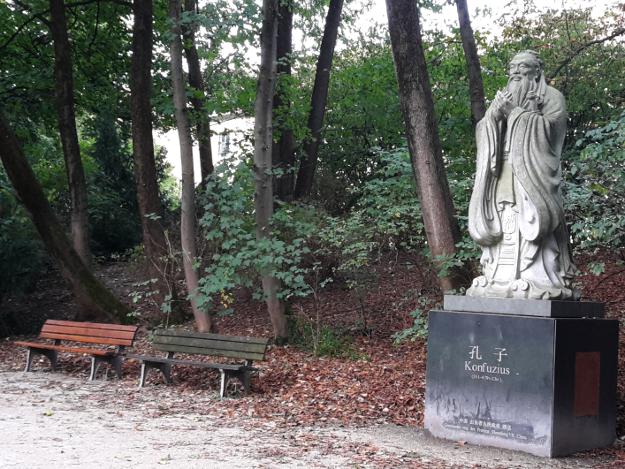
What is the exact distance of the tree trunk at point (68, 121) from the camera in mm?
15367

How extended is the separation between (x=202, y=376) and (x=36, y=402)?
8.21 ft

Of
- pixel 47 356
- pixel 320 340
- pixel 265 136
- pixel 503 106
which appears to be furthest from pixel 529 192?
pixel 47 356

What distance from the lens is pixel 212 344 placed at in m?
10.5

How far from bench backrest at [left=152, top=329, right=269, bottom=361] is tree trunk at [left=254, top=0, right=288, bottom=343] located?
2.00 meters

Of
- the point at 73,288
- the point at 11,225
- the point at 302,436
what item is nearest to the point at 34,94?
the point at 11,225

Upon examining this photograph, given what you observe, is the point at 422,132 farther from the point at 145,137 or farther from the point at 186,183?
the point at 145,137


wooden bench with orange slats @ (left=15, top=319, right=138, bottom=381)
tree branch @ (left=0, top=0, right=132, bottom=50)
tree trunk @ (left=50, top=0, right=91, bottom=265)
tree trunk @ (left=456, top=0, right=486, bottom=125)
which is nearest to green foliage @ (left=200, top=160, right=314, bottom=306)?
wooden bench with orange slats @ (left=15, top=319, right=138, bottom=381)

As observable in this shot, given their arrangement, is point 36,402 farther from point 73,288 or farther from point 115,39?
point 115,39

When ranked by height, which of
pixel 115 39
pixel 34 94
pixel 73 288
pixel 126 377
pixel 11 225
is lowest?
pixel 126 377

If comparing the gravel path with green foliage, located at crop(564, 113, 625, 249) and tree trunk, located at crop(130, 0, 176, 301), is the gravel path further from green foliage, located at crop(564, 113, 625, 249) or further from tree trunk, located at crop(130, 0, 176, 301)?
tree trunk, located at crop(130, 0, 176, 301)

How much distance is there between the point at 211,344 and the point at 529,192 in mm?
4883

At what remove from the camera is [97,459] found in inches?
249

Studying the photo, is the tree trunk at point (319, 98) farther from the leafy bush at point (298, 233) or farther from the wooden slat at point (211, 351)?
the wooden slat at point (211, 351)

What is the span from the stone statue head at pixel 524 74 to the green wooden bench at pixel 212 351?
170 inches
